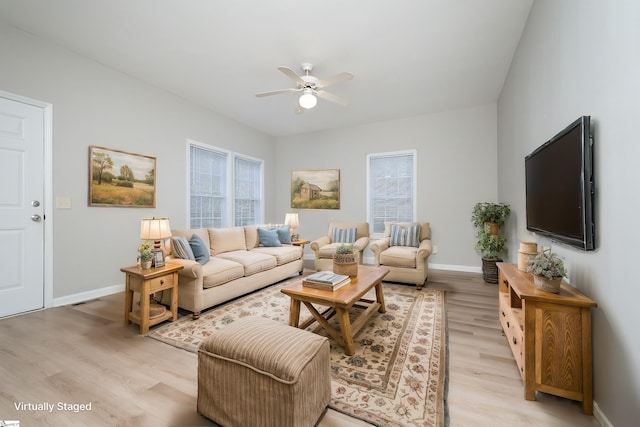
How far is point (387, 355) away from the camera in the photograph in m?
2.03

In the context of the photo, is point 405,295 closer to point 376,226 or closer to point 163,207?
point 376,226

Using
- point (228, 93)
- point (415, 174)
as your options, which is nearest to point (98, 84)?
point (228, 93)

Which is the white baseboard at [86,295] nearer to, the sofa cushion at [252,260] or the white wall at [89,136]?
the white wall at [89,136]

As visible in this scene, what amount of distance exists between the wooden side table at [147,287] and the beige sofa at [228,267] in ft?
0.41

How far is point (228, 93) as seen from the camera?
4141 millimetres

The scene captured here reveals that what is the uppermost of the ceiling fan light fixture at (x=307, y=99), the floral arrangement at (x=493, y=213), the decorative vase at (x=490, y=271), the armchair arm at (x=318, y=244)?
the ceiling fan light fixture at (x=307, y=99)

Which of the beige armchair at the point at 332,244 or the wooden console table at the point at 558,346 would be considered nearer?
the wooden console table at the point at 558,346

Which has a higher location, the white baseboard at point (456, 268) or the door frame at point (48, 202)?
the door frame at point (48, 202)

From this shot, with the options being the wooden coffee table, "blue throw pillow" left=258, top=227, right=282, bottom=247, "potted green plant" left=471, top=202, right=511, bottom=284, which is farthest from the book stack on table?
"potted green plant" left=471, top=202, right=511, bottom=284

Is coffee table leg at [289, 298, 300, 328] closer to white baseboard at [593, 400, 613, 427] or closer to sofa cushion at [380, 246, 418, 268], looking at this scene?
white baseboard at [593, 400, 613, 427]

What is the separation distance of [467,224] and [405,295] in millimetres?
2177

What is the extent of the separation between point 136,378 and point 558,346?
256 cm

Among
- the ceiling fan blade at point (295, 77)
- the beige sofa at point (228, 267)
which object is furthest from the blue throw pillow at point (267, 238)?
the ceiling fan blade at point (295, 77)

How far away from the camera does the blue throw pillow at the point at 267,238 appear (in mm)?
4441
